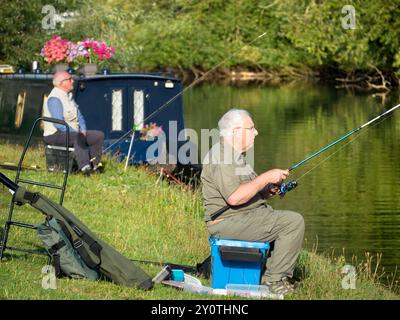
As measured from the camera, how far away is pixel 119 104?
18.1 meters

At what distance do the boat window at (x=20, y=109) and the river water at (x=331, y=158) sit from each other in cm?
433

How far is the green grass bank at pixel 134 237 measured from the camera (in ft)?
26.3

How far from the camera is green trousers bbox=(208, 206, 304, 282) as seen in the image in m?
8.23

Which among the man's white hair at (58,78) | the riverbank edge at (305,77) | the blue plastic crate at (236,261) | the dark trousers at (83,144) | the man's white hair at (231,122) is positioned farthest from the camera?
the riverbank edge at (305,77)

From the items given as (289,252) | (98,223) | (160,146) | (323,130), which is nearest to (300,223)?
(289,252)

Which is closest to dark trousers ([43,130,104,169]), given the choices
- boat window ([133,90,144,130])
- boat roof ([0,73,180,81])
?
boat roof ([0,73,180,81])

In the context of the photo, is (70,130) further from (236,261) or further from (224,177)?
(236,261)

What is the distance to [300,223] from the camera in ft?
27.1

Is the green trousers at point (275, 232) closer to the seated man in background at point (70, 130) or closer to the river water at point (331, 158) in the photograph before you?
the river water at point (331, 158)

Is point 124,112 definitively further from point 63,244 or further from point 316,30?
point 316,30

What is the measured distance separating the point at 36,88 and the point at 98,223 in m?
7.45

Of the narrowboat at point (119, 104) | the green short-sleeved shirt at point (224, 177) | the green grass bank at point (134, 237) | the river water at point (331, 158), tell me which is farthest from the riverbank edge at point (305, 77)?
the green short-sleeved shirt at point (224, 177)

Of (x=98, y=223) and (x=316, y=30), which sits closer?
(x=98, y=223)

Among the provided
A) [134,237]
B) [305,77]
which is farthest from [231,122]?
[305,77]
